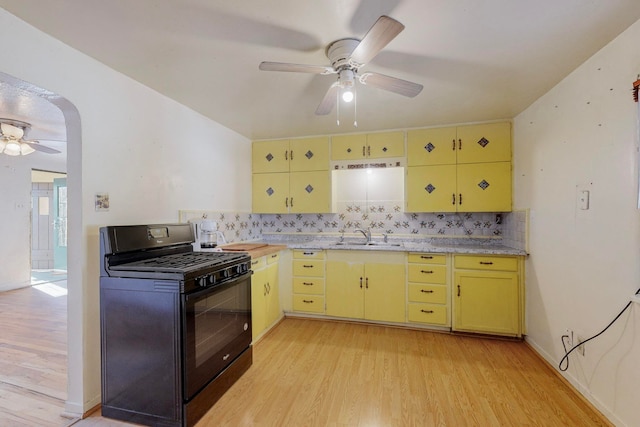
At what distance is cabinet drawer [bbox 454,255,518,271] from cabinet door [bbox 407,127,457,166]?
110cm

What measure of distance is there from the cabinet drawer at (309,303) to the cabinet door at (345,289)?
0.09 m

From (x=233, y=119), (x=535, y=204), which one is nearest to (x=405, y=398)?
(x=535, y=204)

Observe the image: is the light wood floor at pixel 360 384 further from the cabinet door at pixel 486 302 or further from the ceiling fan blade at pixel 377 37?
the ceiling fan blade at pixel 377 37

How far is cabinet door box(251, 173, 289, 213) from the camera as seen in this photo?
381cm

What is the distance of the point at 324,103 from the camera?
2.10 metres

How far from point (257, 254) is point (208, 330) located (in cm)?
102

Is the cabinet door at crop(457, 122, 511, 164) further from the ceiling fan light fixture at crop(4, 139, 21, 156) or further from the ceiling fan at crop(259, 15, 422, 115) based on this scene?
the ceiling fan light fixture at crop(4, 139, 21, 156)

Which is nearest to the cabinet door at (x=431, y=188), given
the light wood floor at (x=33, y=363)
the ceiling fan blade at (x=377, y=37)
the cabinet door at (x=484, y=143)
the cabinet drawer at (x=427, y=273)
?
the cabinet door at (x=484, y=143)

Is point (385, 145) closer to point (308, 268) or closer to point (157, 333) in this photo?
point (308, 268)

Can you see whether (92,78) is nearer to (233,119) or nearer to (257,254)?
(233,119)

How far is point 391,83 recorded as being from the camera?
1792mm

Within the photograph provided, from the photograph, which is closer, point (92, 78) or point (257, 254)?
point (92, 78)

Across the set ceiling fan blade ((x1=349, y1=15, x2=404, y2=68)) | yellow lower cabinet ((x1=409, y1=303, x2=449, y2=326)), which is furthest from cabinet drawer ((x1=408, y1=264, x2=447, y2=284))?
ceiling fan blade ((x1=349, y1=15, x2=404, y2=68))

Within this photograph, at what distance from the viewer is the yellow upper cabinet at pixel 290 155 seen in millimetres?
3676
